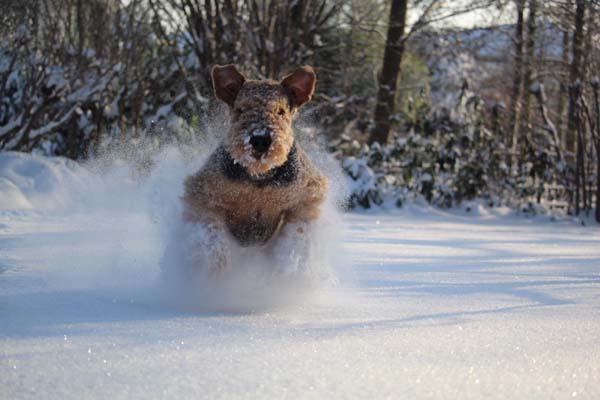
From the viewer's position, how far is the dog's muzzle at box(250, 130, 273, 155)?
3.12 metres

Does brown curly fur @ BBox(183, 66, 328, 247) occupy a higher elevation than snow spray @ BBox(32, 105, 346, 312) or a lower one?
higher

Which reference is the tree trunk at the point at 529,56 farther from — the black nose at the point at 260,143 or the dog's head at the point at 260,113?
the black nose at the point at 260,143

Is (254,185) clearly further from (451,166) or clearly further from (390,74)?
(390,74)

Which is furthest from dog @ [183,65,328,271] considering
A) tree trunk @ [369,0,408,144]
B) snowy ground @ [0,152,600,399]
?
tree trunk @ [369,0,408,144]

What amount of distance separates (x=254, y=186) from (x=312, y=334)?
40.5 inches

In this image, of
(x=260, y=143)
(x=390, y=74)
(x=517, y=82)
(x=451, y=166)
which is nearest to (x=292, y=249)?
(x=260, y=143)

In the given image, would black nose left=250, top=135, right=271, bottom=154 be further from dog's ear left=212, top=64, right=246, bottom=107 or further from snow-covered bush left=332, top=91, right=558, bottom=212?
snow-covered bush left=332, top=91, right=558, bottom=212

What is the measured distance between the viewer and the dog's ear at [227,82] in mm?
3639

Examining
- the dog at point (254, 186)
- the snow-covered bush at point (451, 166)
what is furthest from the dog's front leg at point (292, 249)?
the snow-covered bush at point (451, 166)

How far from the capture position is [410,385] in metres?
1.94

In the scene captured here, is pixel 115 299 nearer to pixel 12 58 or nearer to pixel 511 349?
pixel 511 349

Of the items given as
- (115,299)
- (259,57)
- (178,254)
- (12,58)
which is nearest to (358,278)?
(178,254)

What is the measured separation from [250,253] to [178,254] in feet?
1.41

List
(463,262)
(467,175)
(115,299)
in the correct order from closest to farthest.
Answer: (115,299) → (463,262) → (467,175)
